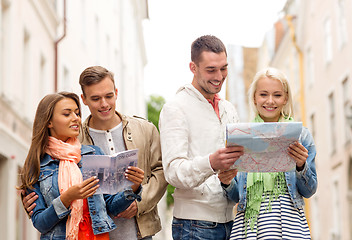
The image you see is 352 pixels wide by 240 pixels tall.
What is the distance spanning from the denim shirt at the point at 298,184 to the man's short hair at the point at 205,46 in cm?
82

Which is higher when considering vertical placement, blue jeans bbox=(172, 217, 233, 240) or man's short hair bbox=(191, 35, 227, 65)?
man's short hair bbox=(191, 35, 227, 65)

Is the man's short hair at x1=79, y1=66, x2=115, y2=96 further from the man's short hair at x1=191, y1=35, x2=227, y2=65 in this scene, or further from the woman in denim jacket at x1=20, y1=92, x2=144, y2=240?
the man's short hair at x1=191, y1=35, x2=227, y2=65

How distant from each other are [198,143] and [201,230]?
→ 591 mm

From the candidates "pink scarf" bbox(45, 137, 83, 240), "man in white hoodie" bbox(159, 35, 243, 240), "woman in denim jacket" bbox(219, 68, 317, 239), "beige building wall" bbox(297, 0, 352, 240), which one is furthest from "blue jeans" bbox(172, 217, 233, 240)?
"beige building wall" bbox(297, 0, 352, 240)

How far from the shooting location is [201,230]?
4.80 m

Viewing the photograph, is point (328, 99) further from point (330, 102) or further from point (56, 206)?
point (56, 206)

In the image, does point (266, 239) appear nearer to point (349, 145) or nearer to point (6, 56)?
point (6, 56)

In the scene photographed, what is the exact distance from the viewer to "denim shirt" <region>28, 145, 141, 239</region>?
4.55 metres

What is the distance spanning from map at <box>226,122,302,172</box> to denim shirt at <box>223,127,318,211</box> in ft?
0.62

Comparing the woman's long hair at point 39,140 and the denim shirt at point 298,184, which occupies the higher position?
the woman's long hair at point 39,140

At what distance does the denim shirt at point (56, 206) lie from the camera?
455 centimetres

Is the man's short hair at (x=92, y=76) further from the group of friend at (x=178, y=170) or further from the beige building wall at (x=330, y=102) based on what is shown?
the beige building wall at (x=330, y=102)

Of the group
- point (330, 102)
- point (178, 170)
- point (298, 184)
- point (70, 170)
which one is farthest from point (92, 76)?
point (330, 102)

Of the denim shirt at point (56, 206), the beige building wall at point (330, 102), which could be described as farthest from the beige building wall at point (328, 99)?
the denim shirt at point (56, 206)
